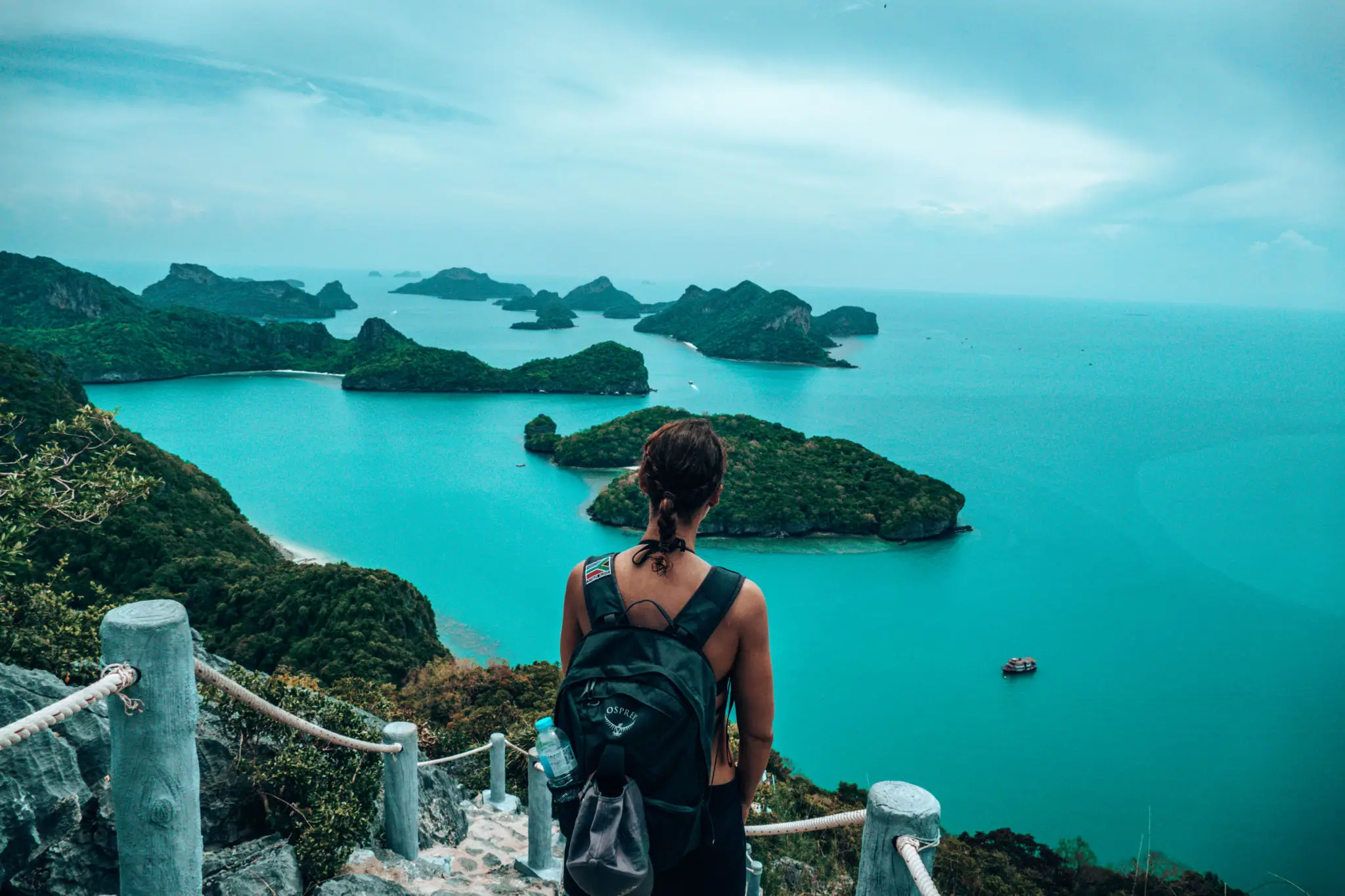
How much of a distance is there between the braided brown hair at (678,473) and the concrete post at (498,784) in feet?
11.1

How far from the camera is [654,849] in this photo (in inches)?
55.9

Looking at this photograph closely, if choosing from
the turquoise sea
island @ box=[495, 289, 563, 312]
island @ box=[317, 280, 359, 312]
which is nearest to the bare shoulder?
the turquoise sea

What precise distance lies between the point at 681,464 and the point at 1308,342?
517 ft

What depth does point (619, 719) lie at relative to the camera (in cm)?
138

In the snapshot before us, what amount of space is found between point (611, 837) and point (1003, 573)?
33797 mm

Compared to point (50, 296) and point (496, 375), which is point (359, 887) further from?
point (50, 296)

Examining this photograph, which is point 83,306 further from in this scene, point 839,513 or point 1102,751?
point 1102,751

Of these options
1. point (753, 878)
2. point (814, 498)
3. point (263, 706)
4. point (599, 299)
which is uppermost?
point (599, 299)

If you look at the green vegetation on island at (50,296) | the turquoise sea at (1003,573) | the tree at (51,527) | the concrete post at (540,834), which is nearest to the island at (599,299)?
the green vegetation on island at (50,296)

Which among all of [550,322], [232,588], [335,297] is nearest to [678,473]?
[232,588]

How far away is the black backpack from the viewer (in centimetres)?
138

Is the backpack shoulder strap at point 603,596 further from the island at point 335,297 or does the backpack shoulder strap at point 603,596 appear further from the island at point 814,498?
the island at point 335,297

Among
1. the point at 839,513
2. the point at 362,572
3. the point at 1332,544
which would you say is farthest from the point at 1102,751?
the point at 1332,544

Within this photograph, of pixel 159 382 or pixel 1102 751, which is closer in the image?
pixel 1102 751
